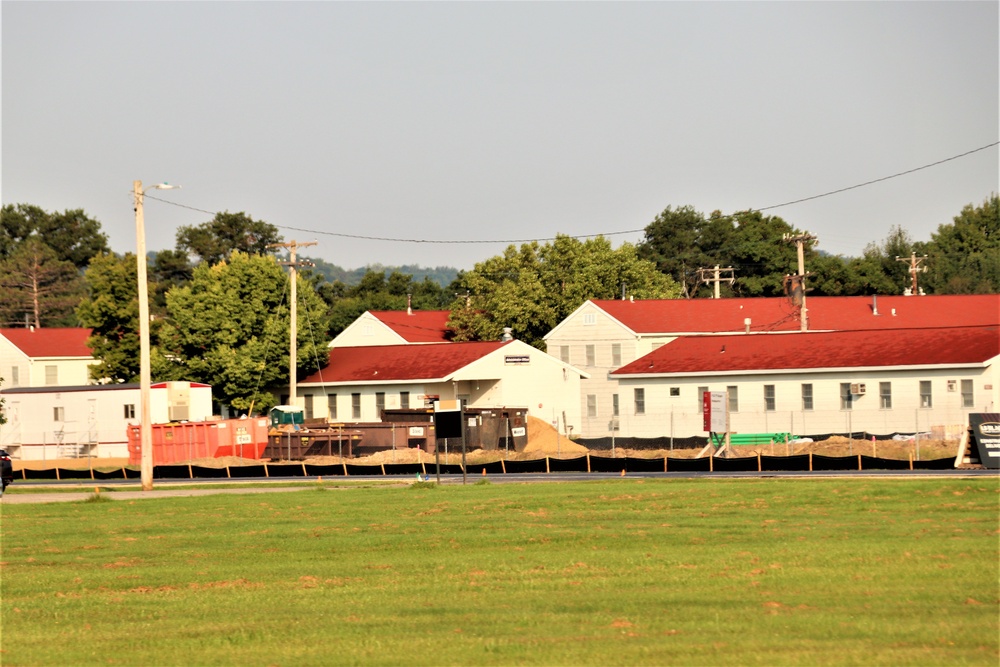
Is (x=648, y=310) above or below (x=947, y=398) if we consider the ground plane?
above

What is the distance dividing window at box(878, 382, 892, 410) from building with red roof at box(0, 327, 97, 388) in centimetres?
5390

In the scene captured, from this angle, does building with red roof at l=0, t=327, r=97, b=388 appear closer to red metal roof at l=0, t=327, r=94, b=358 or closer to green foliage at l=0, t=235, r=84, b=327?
red metal roof at l=0, t=327, r=94, b=358

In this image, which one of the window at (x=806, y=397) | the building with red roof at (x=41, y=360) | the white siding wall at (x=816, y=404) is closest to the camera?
the white siding wall at (x=816, y=404)

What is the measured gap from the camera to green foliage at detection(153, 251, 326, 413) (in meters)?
73.5

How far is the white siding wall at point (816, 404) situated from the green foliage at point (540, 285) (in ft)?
92.9

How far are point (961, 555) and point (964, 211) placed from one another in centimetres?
13884

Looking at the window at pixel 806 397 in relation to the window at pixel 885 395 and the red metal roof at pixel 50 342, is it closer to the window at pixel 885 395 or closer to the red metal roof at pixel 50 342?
the window at pixel 885 395

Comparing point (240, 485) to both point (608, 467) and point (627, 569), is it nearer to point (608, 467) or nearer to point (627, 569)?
point (608, 467)

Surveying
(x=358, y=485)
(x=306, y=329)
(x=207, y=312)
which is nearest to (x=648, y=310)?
(x=306, y=329)

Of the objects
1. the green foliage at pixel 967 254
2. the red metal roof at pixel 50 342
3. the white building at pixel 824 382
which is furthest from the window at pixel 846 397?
the green foliage at pixel 967 254

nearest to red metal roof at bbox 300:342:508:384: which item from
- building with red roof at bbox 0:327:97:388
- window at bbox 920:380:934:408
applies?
building with red roof at bbox 0:327:97:388

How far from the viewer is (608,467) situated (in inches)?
1839

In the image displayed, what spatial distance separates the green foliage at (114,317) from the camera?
80.1 m

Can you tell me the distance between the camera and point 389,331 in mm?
94062
